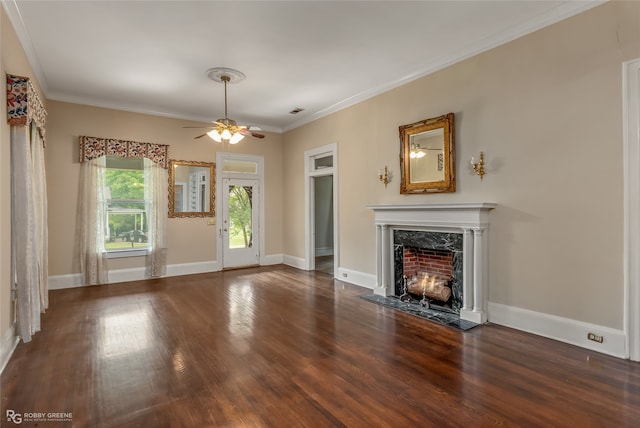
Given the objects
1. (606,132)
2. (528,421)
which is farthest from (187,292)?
(606,132)

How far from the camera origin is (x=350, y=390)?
239cm

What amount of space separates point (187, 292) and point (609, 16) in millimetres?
5978

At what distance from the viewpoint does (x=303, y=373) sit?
2.65 metres

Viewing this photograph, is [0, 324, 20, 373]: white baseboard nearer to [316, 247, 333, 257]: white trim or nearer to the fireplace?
the fireplace

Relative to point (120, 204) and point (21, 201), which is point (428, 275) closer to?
point (21, 201)

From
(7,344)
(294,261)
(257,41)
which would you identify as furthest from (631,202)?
(294,261)

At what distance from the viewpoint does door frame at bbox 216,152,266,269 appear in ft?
23.0

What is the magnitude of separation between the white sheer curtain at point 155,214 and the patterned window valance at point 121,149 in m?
0.14

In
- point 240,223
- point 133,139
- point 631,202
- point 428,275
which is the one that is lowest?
point 428,275

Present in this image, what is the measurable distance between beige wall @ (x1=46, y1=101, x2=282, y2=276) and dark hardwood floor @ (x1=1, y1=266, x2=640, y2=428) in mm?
1874

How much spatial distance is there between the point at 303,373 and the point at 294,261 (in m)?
4.84

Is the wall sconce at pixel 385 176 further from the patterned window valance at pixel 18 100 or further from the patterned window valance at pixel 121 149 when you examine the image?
Answer: the patterned window valance at pixel 18 100

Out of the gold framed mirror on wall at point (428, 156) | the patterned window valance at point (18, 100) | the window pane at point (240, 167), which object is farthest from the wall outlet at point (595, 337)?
the window pane at point (240, 167)

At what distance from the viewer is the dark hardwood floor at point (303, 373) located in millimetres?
2113
